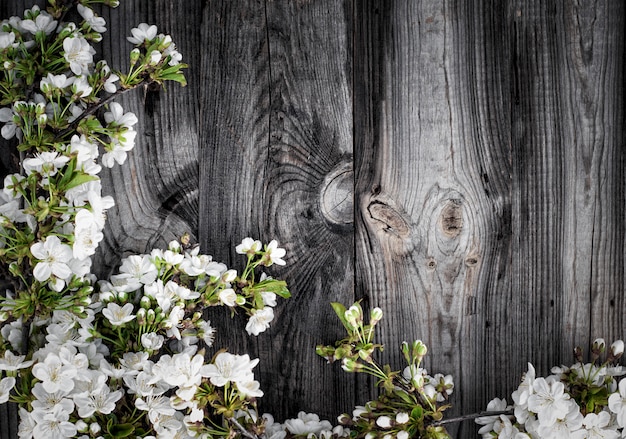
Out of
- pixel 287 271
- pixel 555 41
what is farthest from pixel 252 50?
pixel 555 41

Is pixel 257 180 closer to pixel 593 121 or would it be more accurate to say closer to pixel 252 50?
pixel 252 50

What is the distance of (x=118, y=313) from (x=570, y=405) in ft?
3.27

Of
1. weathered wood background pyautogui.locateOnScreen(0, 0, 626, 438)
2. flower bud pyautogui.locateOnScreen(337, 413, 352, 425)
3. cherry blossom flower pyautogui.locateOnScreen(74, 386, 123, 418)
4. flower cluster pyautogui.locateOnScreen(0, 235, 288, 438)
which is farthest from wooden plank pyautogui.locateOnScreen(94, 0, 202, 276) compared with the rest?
flower bud pyautogui.locateOnScreen(337, 413, 352, 425)

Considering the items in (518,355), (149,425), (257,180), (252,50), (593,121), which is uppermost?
(252,50)

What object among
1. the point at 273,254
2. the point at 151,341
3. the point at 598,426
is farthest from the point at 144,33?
the point at 598,426

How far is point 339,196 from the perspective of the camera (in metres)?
1.47

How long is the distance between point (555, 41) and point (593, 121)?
0.70ft

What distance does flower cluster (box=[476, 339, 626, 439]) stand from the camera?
1302mm

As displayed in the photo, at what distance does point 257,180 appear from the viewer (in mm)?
1479

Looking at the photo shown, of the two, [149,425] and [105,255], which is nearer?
[149,425]

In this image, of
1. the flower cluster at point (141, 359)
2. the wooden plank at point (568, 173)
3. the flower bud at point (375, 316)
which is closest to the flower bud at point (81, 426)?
the flower cluster at point (141, 359)

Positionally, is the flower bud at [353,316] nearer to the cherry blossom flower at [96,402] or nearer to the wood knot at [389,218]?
the wood knot at [389,218]

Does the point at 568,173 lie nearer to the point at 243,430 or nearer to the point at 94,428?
the point at 243,430

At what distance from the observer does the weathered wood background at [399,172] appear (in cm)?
145
